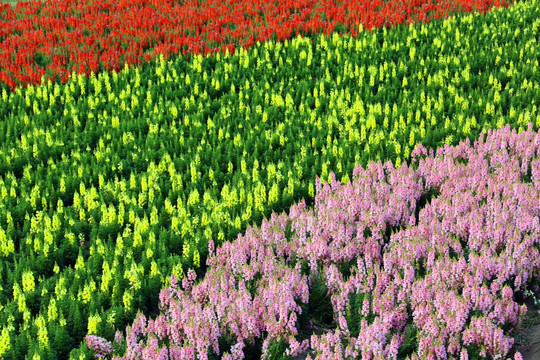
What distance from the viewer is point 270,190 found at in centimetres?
821

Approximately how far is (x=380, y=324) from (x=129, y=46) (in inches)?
417

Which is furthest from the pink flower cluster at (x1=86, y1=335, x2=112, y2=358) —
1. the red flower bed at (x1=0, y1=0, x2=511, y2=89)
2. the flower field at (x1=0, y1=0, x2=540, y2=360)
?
the red flower bed at (x1=0, y1=0, x2=511, y2=89)

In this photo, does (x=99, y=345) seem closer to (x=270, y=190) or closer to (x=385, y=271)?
(x=385, y=271)

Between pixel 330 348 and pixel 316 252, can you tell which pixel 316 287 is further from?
pixel 330 348

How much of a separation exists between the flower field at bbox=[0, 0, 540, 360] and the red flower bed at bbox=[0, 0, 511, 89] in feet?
0.34

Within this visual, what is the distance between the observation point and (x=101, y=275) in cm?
671

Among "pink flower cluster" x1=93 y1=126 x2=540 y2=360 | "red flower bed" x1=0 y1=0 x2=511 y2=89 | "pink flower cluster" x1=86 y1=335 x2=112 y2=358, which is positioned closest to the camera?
"pink flower cluster" x1=93 y1=126 x2=540 y2=360

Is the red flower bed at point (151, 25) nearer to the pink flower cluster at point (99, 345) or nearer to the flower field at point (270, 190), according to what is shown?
the flower field at point (270, 190)

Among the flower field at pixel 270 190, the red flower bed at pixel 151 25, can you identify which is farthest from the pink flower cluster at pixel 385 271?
the red flower bed at pixel 151 25

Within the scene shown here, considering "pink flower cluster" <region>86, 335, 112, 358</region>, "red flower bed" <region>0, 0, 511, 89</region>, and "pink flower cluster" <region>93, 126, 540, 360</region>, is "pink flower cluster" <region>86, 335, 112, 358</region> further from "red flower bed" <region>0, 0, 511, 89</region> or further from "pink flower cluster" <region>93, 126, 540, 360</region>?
"red flower bed" <region>0, 0, 511, 89</region>

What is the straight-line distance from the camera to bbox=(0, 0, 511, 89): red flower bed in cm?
1362

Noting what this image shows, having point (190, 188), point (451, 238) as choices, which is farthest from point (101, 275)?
point (451, 238)

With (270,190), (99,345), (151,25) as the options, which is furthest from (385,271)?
(151,25)

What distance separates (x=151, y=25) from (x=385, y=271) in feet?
37.6
